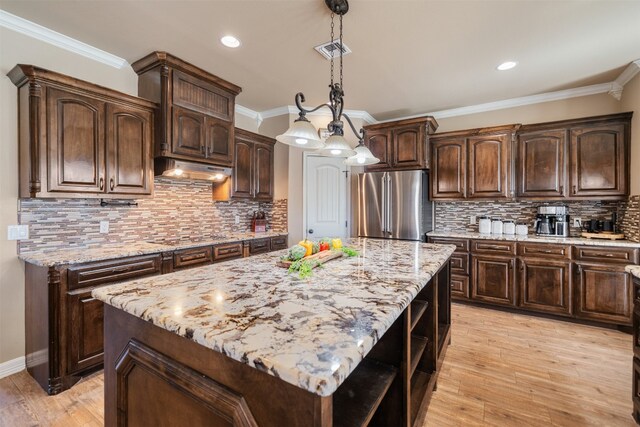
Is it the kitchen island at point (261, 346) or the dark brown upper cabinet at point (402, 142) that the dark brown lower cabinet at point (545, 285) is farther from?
the kitchen island at point (261, 346)

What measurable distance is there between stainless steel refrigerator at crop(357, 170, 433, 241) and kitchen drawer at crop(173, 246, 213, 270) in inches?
81.8

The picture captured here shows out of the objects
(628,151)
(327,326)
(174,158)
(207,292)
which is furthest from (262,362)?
(628,151)

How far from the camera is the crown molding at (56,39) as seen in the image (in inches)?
88.1

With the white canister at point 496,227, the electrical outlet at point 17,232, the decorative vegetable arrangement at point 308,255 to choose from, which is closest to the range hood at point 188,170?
the electrical outlet at point 17,232

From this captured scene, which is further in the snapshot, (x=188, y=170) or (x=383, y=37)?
(x=188, y=170)

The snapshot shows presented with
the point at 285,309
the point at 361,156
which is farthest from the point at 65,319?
the point at 361,156

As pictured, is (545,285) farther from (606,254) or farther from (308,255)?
(308,255)

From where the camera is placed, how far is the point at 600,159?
3.27 m

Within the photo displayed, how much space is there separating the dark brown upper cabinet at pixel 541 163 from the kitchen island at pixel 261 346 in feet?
9.18

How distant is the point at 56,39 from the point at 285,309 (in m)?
3.07

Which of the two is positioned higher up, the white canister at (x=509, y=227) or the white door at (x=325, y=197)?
the white door at (x=325, y=197)

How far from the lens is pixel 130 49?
267 cm

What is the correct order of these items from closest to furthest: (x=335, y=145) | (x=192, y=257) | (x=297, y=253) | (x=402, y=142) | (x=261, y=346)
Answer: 1. (x=261, y=346)
2. (x=297, y=253)
3. (x=335, y=145)
4. (x=192, y=257)
5. (x=402, y=142)

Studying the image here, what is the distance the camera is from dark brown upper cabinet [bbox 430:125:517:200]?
12.1ft
